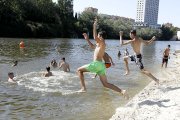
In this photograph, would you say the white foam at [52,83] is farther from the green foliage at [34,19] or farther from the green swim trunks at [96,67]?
the green foliage at [34,19]

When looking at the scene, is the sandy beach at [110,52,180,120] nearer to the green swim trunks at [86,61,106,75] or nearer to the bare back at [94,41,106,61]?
the green swim trunks at [86,61,106,75]

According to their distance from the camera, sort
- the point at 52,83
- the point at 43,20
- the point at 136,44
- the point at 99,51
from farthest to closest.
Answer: the point at 43,20, the point at 52,83, the point at 136,44, the point at 99,51

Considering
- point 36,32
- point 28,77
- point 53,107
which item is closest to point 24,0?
point 36,32

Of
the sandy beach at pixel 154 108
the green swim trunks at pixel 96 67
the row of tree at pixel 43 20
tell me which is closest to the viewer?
the sandy beach at pixel 154 108

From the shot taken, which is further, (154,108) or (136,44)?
(136,44)

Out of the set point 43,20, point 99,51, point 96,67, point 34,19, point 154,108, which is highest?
point 34,19

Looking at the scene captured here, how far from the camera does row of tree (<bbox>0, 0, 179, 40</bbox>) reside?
9156 centimetres

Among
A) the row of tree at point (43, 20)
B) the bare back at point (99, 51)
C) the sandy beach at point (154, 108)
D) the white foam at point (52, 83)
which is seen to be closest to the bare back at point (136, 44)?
the sandy beach at point (154, 108)

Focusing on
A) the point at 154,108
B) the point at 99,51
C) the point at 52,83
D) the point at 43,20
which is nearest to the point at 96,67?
the point at 99,51

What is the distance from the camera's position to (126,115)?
9.22 metres

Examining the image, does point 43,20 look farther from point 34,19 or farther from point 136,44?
point 136,44

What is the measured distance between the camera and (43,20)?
348ft

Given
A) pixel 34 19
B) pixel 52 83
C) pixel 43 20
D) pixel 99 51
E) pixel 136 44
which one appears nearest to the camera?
pixel 99 51

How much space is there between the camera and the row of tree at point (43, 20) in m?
91.6
